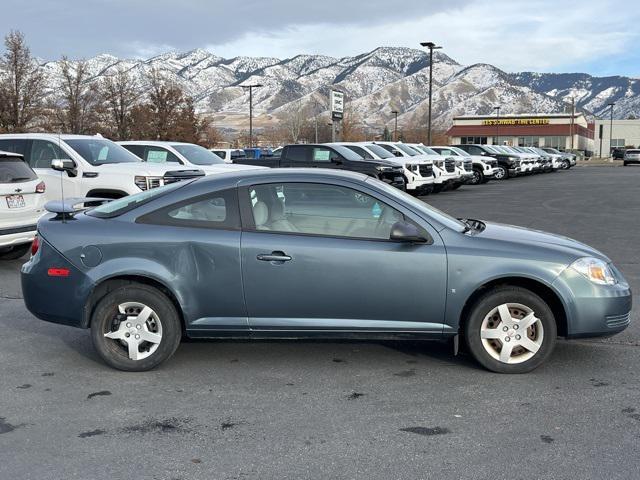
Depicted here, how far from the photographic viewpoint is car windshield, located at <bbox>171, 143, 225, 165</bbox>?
568 inches

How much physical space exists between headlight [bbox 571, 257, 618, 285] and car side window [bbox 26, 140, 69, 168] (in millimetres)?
9504

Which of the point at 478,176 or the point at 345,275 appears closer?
the point at 345,275

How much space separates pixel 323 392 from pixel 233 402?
0.64 metres

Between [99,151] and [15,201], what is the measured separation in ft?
10.5

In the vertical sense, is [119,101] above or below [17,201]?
above

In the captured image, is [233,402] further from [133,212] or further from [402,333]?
[133,212]

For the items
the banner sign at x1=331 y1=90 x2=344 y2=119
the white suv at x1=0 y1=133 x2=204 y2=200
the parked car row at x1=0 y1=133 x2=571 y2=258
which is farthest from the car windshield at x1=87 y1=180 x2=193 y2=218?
the banner sign at x1=331 y1=90 x2=344 y2=119

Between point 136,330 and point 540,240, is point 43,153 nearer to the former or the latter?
point 136,330

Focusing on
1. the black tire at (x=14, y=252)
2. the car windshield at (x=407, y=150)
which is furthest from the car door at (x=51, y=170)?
the car windshield at (x=407, y=150)

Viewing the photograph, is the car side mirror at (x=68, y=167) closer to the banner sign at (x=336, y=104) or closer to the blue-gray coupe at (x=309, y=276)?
the blue-gray coupe at (x=309, y=276)

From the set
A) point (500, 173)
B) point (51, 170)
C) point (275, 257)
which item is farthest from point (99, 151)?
point (500, 173)

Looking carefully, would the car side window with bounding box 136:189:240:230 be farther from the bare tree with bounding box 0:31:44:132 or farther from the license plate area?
the bare tree with bounding box 0:31:44:132

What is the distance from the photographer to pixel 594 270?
4941 mm

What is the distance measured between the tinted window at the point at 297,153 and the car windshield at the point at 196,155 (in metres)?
4.87
